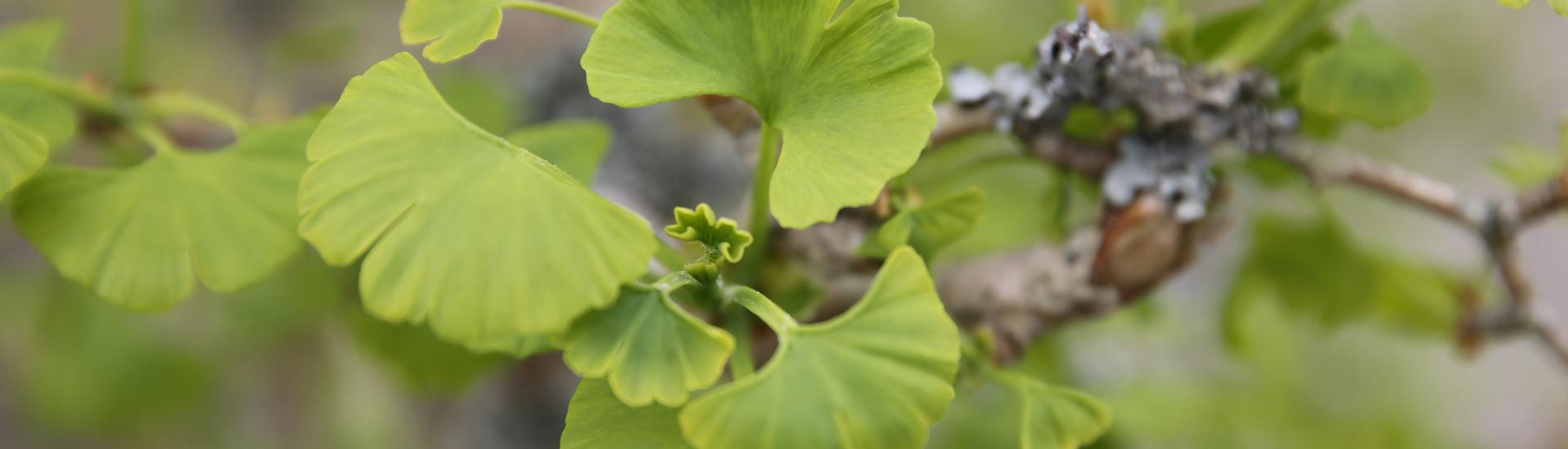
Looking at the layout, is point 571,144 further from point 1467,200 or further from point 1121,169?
point 1467,200

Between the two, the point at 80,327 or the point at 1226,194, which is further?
the point at 80,327

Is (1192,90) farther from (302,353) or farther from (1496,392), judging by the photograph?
(1496,392)

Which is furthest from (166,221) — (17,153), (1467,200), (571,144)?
(1467,200)

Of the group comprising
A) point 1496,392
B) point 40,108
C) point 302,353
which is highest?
point 40,108

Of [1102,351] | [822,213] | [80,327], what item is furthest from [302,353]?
[822,213]

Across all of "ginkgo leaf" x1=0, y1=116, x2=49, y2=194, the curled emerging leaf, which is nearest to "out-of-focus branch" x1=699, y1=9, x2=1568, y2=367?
the curled emerging leaf

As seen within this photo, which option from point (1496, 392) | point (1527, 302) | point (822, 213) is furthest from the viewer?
point (1496, 392)

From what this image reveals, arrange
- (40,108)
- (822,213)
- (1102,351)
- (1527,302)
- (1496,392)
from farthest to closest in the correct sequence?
(1496,392) < (1102,351) < (1527,302) < (40,108) < (822,213)
